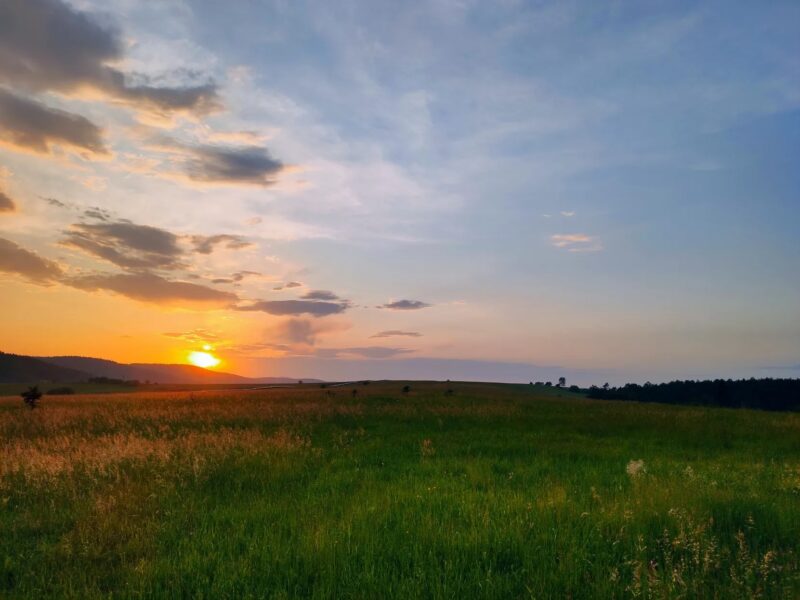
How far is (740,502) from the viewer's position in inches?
276

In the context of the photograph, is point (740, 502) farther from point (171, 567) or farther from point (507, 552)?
point (171, 567)

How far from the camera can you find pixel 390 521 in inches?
255

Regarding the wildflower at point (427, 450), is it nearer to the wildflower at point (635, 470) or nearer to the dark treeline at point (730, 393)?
the wildflower at point (635, 470)

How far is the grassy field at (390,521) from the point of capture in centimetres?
487

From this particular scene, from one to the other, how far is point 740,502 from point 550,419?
14.6 meters

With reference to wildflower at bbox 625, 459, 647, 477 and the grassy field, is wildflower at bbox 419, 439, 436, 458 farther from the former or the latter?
wildflower at bbox 625, 459, 647, 477

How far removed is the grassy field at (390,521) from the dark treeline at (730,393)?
87.5 m

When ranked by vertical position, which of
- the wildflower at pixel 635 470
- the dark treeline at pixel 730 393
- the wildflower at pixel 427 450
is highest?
the wildflower at pixel 635 470

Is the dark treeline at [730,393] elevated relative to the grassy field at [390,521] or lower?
lower

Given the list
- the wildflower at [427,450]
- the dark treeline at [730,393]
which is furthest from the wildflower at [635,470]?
the dark treeline at [730,393]

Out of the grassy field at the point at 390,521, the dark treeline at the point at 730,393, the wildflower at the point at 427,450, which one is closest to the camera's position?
the grassy field at the point at 390,521

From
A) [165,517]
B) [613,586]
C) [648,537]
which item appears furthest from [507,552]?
[165,517]

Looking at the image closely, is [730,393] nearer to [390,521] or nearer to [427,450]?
[427,450]

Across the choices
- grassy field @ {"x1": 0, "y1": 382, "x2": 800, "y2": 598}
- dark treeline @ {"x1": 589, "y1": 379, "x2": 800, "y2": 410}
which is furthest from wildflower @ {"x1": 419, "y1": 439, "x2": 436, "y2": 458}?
dark treeline @ {"x1": 589, "y1": 379, "x2": 800, "y2": 410}
